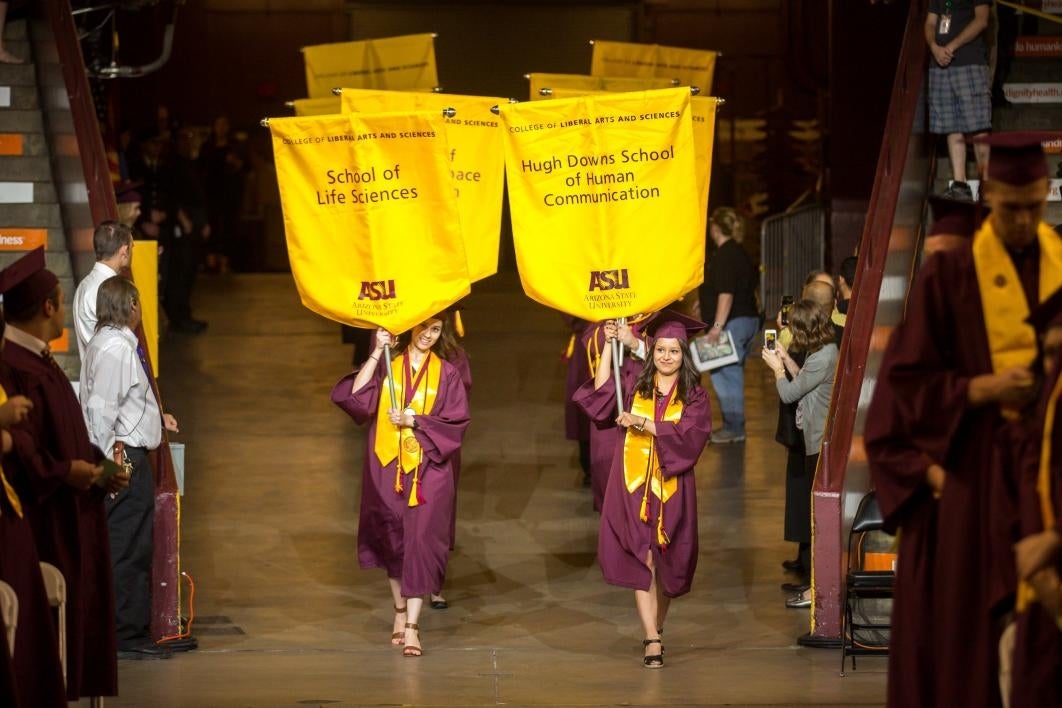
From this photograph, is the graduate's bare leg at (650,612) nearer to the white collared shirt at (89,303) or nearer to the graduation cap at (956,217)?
the white collared shirt at (89,303)

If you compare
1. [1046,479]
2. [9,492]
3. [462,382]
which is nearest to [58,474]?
[9,492]

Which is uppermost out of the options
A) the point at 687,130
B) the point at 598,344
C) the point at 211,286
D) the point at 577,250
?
the point at 687,130

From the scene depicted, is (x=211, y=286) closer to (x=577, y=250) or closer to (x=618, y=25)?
(x=618, y=25)

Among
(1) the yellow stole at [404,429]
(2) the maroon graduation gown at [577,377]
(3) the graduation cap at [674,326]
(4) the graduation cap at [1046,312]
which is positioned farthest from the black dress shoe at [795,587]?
(4) the graduation cap at [1046,312]

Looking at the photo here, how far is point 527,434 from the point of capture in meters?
15.6

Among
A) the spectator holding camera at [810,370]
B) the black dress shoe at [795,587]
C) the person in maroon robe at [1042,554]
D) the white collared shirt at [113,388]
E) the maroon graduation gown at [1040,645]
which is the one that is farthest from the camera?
the black dress shoe at [795,587]

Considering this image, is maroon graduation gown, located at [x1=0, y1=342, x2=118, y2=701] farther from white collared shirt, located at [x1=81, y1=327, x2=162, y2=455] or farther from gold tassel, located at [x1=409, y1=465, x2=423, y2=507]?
gold tassel, located at [x1=409, y1=465, x2=423, y2=507]

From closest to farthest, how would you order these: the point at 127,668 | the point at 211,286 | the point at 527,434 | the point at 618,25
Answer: the point at 127,668, the point at 527,434, the point at 211,286, the point at 618,25

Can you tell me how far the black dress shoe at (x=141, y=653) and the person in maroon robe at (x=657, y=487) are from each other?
7.86ft

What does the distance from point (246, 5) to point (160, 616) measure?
771 inches

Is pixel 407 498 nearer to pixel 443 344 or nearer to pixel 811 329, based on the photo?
pixel 443 344

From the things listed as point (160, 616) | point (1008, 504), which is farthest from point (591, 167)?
point (1008, 504)

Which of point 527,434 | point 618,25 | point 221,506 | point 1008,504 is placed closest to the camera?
point 1008,504

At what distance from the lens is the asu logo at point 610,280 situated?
9.33 metres
